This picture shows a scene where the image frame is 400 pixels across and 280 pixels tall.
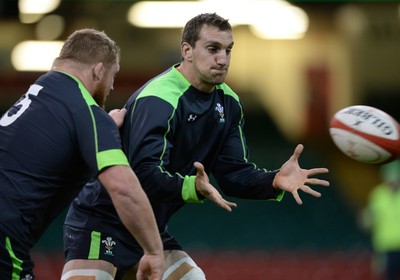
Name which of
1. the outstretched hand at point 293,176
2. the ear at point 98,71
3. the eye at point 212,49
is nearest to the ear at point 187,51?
the eye at point 212,49

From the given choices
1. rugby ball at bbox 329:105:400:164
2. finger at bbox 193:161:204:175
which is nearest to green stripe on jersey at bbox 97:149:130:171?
finger at bbox 193:161:204:175

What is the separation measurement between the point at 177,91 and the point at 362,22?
11829mm

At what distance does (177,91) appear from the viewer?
6047 mm

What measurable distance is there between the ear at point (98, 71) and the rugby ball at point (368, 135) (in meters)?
2.07

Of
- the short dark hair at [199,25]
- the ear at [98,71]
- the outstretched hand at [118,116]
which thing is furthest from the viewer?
the short dark hair at [199,25]

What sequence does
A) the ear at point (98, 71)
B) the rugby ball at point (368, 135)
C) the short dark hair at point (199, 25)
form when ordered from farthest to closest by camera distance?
the rugby ball at point (368, 135), the short dark hair at point (199, 25), the ear at point (98, 71)

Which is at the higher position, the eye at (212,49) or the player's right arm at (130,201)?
the eye at (212,49)

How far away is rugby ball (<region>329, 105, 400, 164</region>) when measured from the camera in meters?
6.38

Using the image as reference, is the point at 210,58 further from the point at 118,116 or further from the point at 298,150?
the point at 298,150

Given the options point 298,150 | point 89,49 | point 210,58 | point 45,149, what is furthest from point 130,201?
point 210,58

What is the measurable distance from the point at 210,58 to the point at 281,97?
12.2 meters

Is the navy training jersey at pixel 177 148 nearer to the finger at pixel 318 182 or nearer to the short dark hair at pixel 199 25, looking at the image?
the short dark hair at pixel 199 25

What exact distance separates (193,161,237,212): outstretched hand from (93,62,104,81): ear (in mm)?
715

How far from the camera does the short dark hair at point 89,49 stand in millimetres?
5020
